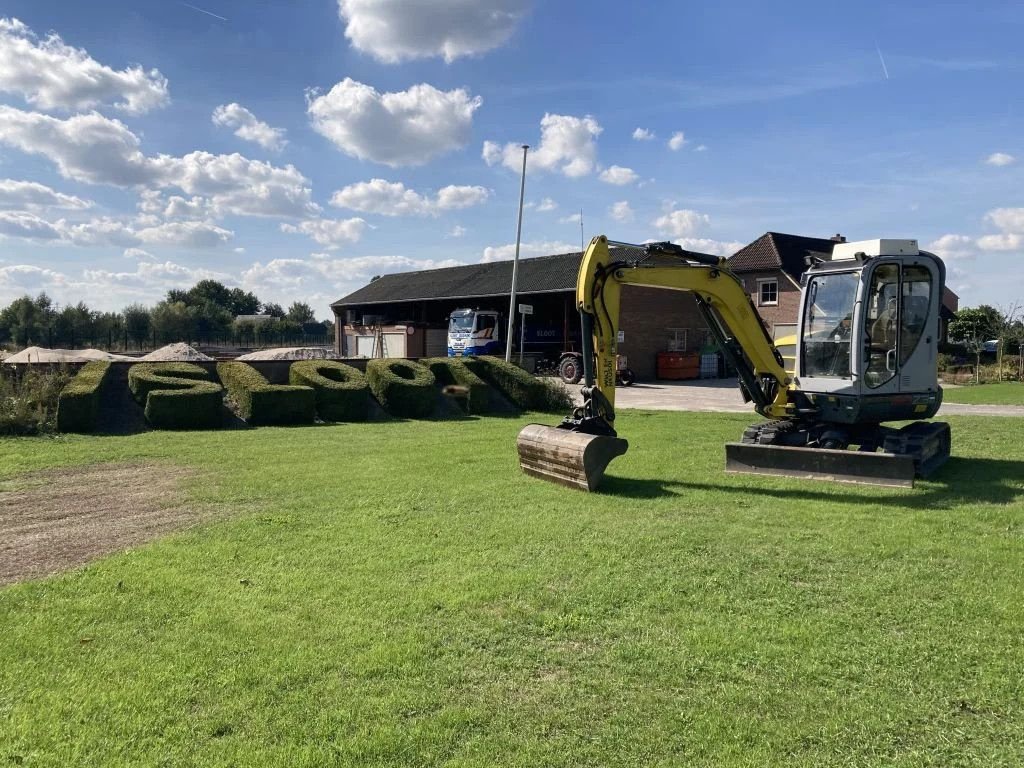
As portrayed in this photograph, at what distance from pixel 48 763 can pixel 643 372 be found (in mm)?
30102

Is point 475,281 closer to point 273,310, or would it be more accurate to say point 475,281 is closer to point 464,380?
point 464,380

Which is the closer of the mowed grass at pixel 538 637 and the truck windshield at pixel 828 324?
the mowed grass at pixel 538 637

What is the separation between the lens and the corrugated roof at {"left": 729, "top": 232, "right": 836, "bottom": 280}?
35.5 meters

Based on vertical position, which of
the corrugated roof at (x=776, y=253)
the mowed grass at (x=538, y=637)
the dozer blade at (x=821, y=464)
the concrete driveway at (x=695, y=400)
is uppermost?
the corrugated roof at (x=776, y=253)

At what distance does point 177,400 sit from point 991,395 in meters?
23.8

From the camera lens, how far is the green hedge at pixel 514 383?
60.4ft

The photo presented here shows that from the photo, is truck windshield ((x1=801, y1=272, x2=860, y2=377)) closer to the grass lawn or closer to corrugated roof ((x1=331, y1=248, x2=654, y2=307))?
the grass lawn

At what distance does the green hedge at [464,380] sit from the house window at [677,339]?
16.4m

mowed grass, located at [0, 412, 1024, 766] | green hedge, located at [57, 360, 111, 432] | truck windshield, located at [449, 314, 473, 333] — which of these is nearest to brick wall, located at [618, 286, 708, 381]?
truck windshield, located at [449, 314, 473, 333]

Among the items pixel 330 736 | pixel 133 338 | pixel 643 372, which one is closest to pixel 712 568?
pixel 330 736

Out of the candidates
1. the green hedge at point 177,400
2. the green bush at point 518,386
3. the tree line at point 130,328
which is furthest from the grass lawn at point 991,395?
the tree line at point 130,328

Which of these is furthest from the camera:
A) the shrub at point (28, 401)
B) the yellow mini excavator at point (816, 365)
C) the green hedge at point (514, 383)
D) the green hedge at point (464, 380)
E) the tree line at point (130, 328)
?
the tree line at point (130, 328)

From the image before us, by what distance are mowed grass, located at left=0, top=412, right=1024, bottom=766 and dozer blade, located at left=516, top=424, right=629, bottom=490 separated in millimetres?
419

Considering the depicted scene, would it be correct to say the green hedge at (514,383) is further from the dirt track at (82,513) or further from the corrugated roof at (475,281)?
the corrugated roof at (475,281)
